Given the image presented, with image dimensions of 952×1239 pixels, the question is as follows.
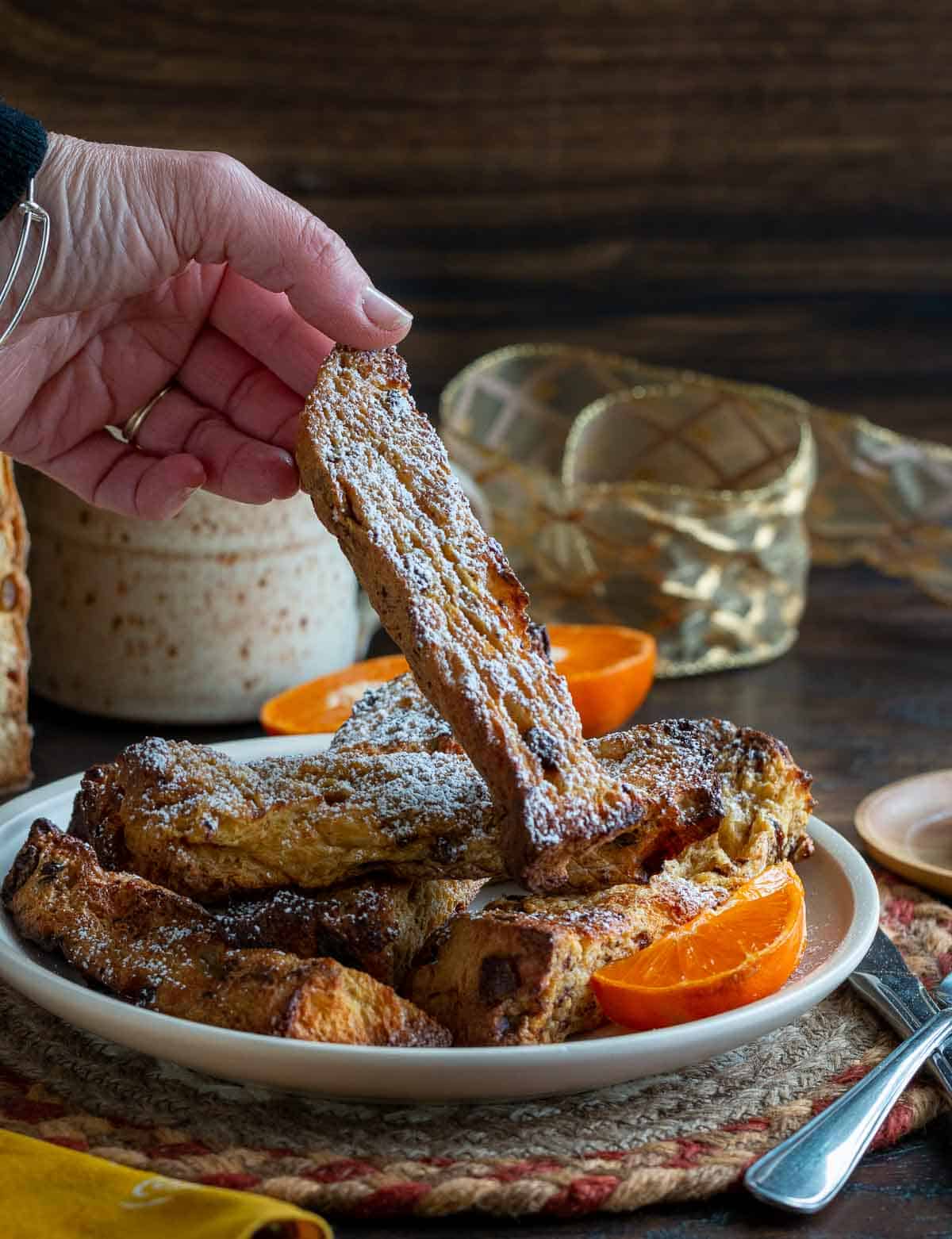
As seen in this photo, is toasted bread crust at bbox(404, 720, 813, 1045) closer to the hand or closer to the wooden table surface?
the wooden table surface

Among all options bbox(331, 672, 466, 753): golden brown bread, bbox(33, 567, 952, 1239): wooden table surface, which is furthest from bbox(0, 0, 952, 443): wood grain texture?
bbox(331, 672, 466, 753): golden brown bread

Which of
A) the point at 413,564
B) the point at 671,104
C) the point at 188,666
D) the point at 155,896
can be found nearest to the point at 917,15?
the point at 671,104

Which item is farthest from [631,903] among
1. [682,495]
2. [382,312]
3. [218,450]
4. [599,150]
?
[599,150]

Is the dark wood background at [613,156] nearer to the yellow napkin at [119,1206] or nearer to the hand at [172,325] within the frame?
the hand at [172,325]

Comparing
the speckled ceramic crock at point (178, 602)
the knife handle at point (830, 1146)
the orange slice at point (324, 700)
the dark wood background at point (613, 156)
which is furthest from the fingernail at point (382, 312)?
the dark wood background at point (613, 156)

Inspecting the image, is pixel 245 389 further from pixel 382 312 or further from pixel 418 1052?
pixel 418 1052

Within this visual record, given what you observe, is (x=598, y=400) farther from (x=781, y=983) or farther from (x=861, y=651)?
(x=781, y=983)
